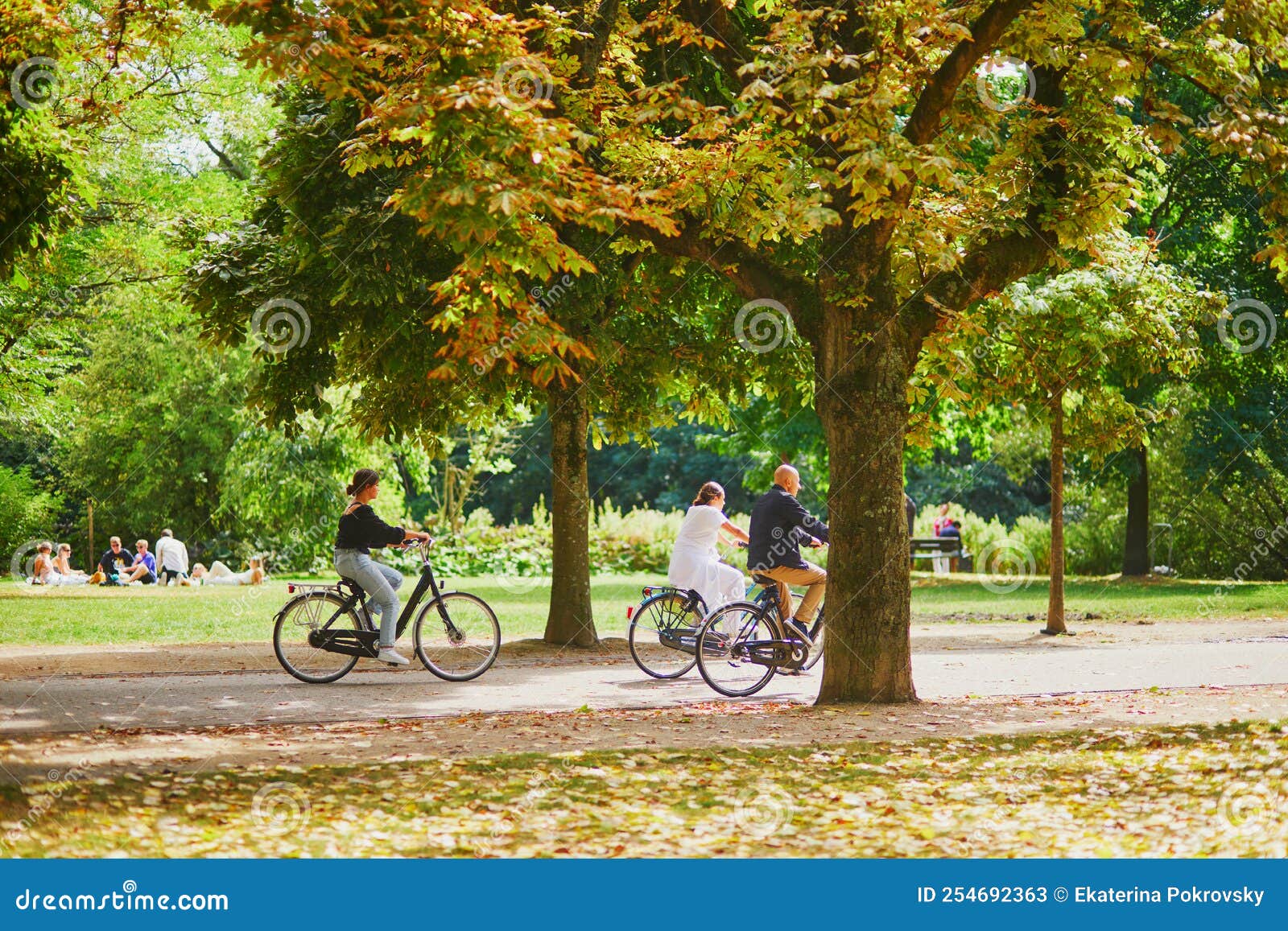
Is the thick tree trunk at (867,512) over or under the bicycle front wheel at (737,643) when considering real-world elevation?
over

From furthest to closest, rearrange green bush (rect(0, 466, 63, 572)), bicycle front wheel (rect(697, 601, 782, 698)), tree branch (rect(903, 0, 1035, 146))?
green bush (rect(0, 466, 63, 572)) < bicycle front wheel (rect(697, 601, 782, 698)) < tree branch (rect(903, 0, 1035, 146))

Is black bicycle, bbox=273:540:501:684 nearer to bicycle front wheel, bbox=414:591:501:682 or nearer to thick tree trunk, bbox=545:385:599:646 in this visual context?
bicycle front wheel, bbox=414:591:501:682

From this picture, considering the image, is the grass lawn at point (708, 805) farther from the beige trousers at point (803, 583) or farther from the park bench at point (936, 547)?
the park bench at point (936, 547)

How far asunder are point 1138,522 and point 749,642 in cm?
2087

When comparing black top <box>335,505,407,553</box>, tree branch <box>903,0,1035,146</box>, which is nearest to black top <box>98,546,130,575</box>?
black top <box>335,505,407,553</box>

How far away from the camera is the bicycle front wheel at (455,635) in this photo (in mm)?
11992

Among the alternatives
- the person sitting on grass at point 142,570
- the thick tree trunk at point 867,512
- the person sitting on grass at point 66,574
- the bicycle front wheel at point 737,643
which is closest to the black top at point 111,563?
the person sitting on grass at point 142,570

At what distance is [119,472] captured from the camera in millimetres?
37938

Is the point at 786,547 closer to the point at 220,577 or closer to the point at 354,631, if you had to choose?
the point at 354,631

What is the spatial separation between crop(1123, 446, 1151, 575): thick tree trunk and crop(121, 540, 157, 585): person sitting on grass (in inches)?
908

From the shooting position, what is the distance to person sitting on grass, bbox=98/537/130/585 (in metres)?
31.4

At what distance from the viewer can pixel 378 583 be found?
1198 centimetres

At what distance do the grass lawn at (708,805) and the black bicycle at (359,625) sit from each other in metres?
3.95

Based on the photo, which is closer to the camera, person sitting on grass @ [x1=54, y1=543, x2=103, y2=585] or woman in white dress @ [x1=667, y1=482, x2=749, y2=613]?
woman in white dress @ [x1=667, y1=482, x2=749, y2=613]
